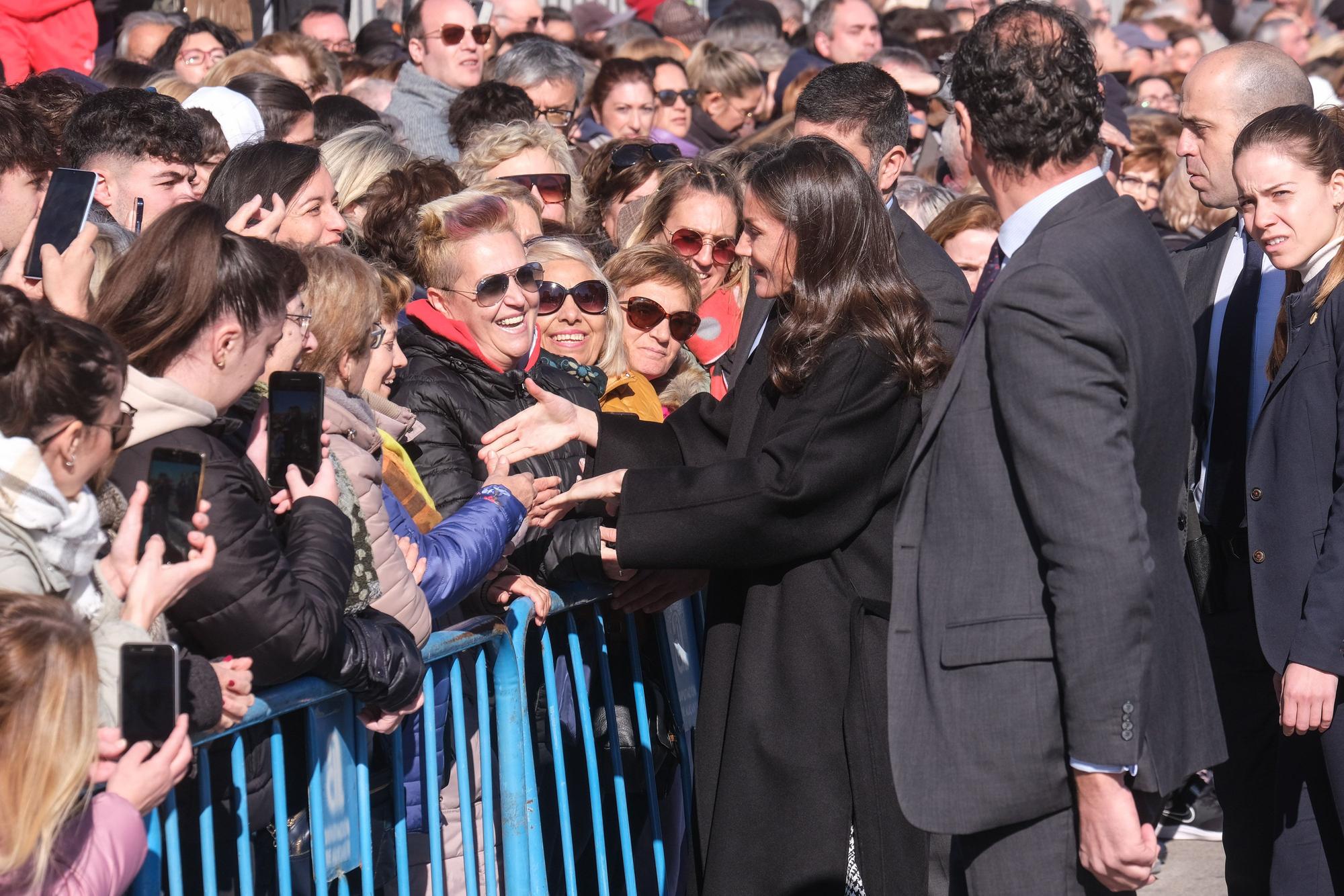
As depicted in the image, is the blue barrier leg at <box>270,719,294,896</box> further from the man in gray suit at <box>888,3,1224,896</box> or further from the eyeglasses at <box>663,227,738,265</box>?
the eyeglasses at <box>663,227,738,265</box>

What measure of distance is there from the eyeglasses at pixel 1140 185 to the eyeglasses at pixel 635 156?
3.19 meters

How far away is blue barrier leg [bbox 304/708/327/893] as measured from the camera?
2.83 meters

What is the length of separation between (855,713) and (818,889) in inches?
15.1

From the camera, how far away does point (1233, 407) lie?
4191 millimetres

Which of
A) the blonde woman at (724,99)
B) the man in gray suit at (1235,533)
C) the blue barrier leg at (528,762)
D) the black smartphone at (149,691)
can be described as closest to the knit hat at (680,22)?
the blonde woman at (724,99)

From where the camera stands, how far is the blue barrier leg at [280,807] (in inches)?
108

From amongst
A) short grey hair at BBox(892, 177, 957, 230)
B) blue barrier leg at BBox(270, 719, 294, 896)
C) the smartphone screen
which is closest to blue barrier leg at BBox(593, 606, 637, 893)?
blue barrier leg at BBox(270, 719, 294, 896)

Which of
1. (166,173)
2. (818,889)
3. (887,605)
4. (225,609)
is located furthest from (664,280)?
(225,609)

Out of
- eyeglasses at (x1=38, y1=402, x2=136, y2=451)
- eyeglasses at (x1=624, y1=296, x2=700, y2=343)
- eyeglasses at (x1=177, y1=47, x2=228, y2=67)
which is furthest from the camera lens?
eyeglasses at (x1=177, y1=47, x2=228, y2=67)

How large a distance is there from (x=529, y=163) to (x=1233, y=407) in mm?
2778

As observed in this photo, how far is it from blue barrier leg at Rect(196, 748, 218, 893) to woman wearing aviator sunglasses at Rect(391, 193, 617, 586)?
1.18m

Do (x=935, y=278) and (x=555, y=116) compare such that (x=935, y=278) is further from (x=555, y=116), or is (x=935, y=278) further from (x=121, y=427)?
(x=555, y=116)

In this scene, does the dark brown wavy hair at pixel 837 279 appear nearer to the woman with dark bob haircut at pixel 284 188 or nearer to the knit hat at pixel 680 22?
the woman with dark bob haircut at pixel 284 188

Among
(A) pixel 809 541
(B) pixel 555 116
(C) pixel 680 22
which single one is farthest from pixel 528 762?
(C) pixel 680 22
